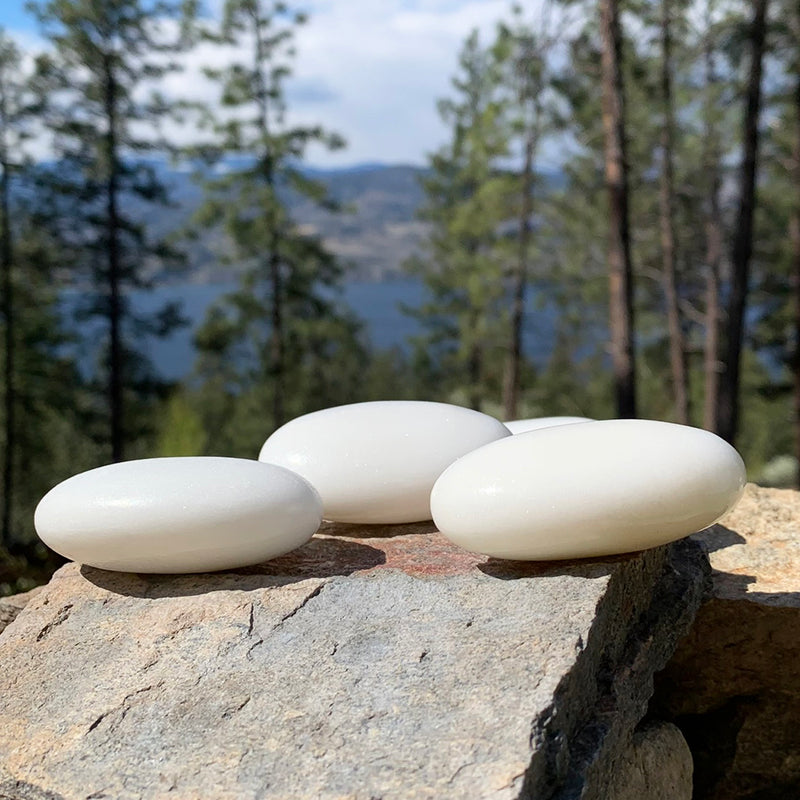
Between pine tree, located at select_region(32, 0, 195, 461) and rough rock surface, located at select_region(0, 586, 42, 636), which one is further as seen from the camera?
pine tree, located at select_region(32, 0, 195, 461)

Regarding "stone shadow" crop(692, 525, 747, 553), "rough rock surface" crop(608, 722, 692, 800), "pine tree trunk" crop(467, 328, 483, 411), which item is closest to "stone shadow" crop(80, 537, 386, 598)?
"rough rock surface" crop(608, 722, 692, 800)

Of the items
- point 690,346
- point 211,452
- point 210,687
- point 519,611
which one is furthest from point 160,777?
point 211,452

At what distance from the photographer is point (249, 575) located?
236 cm

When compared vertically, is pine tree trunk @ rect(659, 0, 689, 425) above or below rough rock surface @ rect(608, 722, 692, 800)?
above

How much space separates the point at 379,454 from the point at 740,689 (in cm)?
146

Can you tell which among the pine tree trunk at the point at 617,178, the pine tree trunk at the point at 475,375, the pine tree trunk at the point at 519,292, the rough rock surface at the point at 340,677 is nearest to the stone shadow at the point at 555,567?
the rough rock surface at the point at 340,677

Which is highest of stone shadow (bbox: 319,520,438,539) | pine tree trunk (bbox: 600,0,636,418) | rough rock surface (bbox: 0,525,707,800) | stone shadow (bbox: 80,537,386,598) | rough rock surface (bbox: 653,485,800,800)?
pine tree trunk (bbox: 600,0,636,418)

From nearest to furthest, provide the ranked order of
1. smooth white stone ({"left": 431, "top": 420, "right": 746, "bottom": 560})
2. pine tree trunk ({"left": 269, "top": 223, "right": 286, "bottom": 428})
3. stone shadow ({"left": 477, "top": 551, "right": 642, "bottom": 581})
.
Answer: smooth white stone ({"left": 431, "top": 420, "right": 746, "bottom": 560}) → stone shadow ({"left": 477, "top": 551, "right": 642, "bottom": 581}) → pine tree trunk ({"left": 269, "top": 223, "right": 286, "bottom": 428})

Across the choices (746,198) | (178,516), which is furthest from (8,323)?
(178,516)

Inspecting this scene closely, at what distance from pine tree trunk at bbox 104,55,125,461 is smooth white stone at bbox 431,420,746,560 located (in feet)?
37.6

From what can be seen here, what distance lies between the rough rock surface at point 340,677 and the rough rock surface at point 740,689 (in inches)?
17.4

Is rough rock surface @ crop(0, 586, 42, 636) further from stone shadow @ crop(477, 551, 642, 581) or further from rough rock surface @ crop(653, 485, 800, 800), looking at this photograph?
rough rock surface @ crop(653, 485, 800, 800)

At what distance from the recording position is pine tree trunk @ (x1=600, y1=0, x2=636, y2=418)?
7387mm

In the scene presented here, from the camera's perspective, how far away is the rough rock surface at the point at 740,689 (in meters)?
2.78
